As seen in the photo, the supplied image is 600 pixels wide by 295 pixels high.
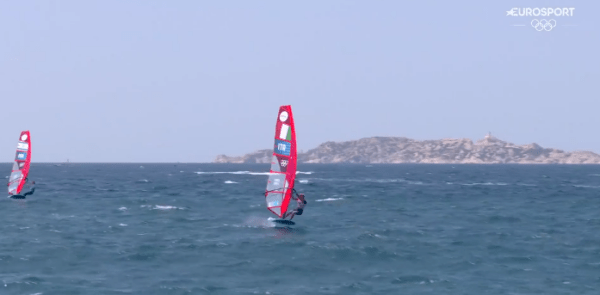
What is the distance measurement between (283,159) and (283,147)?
0.85 metres

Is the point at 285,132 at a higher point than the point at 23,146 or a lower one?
higher

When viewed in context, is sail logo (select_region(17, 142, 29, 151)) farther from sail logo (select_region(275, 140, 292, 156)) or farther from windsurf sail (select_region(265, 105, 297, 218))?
sail logo (select_region(275, 140, 292, 156))

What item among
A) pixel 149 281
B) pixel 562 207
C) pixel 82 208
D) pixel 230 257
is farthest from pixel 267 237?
pixel 562 207

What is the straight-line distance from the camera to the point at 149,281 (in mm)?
27547

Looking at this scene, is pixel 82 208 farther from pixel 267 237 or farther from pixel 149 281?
pixel 149 281

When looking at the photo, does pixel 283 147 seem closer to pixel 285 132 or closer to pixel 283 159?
pixel 283 159

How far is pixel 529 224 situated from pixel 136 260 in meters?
27.9

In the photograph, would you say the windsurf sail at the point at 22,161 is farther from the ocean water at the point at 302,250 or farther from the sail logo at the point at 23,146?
the ocean water at the point at 302,250

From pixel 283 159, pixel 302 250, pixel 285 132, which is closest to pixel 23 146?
pixel 283 159

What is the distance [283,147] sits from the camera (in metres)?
43.3

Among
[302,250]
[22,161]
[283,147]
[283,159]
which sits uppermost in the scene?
[283,147]

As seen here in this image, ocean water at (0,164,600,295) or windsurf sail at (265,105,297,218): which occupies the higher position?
windsurf sail at (265,105,297,218)

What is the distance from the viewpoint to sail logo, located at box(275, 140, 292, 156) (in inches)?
1699

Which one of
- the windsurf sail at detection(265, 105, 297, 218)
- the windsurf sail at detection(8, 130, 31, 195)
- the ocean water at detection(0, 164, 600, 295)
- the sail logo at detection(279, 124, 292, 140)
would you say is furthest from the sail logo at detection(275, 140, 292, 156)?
the windsurf sail at detection(8, 130, 31, 195)
